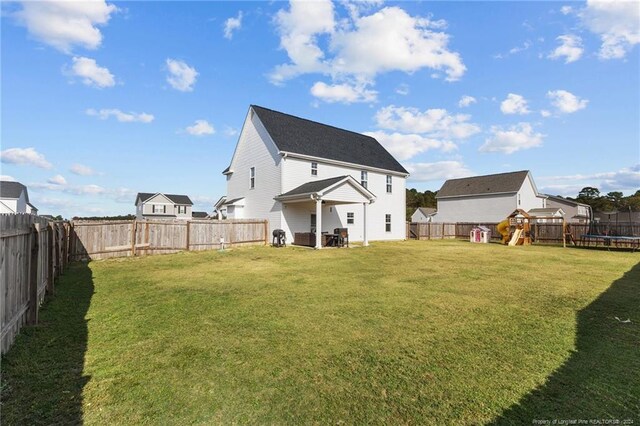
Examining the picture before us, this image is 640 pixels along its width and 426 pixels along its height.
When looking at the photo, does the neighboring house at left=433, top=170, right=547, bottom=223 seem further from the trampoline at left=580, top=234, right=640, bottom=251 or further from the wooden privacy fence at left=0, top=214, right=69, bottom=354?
the wooden privacy fence at left=0, top=214, right=69, bottom=354

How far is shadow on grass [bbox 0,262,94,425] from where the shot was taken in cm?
282

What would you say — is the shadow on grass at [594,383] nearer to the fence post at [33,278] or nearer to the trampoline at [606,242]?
the fence post at [33,278]

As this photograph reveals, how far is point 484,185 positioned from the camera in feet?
127

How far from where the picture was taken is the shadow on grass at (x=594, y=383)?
109 inches

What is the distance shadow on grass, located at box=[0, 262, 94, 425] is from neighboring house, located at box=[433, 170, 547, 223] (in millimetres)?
39370

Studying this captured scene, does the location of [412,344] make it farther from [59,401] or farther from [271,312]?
[59,401]

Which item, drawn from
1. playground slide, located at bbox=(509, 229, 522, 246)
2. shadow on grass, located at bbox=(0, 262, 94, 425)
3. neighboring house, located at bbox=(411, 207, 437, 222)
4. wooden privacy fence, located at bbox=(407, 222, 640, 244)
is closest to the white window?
wooden privacy fence, located at bbox=(407, 222, 640, 244)

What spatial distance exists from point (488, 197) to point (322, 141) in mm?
24509

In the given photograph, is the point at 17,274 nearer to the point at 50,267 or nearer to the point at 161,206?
the point at 50,267

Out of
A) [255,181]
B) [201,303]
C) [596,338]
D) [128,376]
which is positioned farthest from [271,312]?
[255,181]

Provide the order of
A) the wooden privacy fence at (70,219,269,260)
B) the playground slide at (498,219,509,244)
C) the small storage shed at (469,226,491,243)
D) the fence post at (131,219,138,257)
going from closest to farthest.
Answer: the wooden privacy fence at (70,219,269,260) → the fence post at (131,219,138,257) → the playground slide at (498,219,509,244) → the small storage shed at (469,226,491,243)

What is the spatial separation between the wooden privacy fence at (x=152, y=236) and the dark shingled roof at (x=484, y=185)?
1184 inches

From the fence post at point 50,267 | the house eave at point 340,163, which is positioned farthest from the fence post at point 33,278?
the house eave at point 340,163

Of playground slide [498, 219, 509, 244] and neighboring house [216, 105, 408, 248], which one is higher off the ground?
neighboring house [216, 105, 408, 248]
